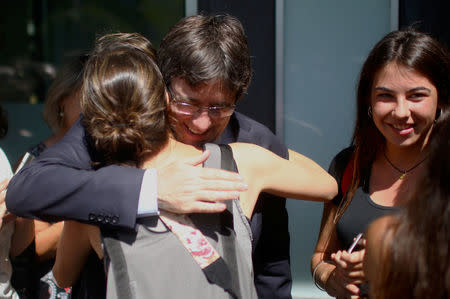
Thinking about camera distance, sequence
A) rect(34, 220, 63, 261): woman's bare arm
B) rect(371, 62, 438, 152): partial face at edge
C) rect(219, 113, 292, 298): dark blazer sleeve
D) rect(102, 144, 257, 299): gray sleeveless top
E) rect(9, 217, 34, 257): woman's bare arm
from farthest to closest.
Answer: rect(34, 220, 63, 261): woman's bare arm, rect(9, 217, 34, 257): woman's bare arm, rect(219, 113, 292, 298): dark blazer sleeve, rect(371, 62, 438, 152): partial face at edge, rect(102, 144, 257, 299): gray sleeveless top

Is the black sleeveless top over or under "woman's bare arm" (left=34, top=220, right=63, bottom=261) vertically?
over

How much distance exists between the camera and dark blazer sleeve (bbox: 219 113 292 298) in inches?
80.2

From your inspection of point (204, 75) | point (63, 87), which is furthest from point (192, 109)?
point (63, 87)

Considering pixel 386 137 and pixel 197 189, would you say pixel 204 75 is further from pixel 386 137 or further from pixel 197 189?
pixel 386 137

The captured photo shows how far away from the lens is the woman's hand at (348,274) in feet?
5.39

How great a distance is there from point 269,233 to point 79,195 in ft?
2.88

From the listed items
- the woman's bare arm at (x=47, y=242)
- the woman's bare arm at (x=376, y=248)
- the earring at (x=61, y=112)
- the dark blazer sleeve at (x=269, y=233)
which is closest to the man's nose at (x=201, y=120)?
the dark blazer sleeve at (x=269, y=233)

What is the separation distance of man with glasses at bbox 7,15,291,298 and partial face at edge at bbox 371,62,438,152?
1.34ft

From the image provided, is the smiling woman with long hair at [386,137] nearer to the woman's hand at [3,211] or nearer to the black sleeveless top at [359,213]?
the black sleeveless top at [359,213]

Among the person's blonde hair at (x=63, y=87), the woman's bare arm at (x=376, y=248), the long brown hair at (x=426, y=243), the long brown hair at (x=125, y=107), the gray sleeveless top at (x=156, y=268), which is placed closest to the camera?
the long brown hair at (x=426, y=243)

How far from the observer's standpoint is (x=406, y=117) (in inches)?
74.7

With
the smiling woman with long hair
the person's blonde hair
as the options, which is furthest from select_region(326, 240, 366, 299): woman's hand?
the person's blonde hair

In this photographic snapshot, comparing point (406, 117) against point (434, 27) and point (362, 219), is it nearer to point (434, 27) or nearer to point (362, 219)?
point (362, 219)

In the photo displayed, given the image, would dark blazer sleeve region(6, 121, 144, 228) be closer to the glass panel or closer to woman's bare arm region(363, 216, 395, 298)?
woman's bare arm region(363, 216, 395, 298)
